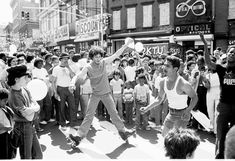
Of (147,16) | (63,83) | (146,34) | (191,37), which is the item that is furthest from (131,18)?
(63,83)

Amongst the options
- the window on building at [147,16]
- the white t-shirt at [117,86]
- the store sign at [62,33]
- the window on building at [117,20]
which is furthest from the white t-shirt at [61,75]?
the store sign at [62,33]

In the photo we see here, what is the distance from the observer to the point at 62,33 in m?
37.5

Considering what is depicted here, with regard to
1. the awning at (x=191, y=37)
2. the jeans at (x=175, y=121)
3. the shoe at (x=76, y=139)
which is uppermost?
the awning at (x=191, y=37)

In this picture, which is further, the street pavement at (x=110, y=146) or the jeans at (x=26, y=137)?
the street pavement at (x=110, y=146)

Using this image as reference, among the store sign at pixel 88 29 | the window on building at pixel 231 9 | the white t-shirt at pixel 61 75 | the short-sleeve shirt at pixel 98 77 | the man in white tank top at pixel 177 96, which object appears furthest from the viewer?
the store sign at pixel 88 29

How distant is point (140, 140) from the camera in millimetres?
6086

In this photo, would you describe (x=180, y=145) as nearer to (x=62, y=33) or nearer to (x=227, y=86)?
(x=227, y=86)

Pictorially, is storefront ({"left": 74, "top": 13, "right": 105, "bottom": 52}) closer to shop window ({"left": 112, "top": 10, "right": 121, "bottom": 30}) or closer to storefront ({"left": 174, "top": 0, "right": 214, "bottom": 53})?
shop window ({"left": 112, "top": 10, "right": 121, "bottom": 30})

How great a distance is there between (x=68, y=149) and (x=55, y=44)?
122 feet

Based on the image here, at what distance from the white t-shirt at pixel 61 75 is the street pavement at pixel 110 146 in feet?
3.98

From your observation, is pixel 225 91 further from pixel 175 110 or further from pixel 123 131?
pixel 123 131

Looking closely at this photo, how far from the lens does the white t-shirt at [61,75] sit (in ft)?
22.8

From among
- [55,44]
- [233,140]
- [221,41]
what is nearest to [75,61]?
[233,140]

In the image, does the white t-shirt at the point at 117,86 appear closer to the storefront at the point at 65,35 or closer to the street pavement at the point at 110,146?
the street pavement at the point at 110,146
